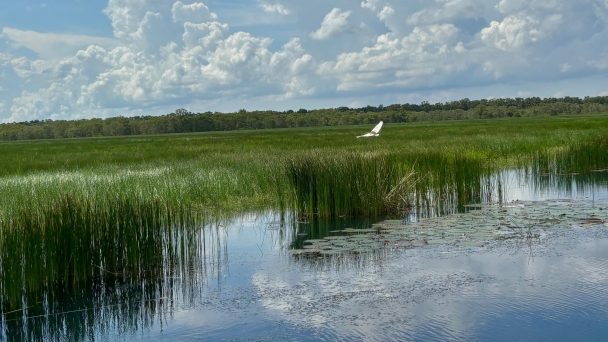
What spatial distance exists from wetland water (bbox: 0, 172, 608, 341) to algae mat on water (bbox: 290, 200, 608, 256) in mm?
36

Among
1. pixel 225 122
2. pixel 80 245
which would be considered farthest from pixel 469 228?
pixel 225 122

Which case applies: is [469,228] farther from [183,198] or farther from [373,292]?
[183,198]

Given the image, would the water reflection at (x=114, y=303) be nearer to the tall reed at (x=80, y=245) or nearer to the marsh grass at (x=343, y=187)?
the tall reed at (x=80, y=245)

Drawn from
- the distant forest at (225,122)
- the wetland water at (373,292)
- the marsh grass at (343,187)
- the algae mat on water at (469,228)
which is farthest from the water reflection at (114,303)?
the distant forest at (225,122)

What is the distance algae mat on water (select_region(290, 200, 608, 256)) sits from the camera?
9.38m

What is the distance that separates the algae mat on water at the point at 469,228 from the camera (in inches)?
369

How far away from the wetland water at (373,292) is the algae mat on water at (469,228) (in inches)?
1.4

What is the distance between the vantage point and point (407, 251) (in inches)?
354

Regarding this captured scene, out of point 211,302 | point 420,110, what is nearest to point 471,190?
point 211,302

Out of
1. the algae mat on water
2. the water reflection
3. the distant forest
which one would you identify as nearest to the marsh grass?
the algae mat on water

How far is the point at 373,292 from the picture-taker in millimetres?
7172

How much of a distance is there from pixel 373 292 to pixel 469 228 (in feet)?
12.1

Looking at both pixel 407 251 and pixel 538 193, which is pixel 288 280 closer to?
pixel 407 251

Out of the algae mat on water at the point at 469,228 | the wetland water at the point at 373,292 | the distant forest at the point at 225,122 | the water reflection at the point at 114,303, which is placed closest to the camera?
the wetland water at the point at 373,292
